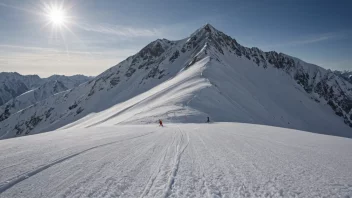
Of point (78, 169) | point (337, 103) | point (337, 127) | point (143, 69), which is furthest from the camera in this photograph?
point (337, 103)

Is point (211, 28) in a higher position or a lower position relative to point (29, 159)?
higher

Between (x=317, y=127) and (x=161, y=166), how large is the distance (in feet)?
454

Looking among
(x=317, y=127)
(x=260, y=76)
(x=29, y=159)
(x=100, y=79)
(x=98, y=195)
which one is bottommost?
(x=317, y=127)

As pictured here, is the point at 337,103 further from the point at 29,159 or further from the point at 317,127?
the point at 29,159

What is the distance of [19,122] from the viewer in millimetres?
189500

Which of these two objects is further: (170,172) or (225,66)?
(225,66)

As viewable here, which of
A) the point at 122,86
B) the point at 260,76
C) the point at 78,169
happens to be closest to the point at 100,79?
the point at 122,86

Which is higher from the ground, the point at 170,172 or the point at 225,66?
the point at 225,66

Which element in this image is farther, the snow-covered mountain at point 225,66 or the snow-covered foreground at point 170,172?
the snow-covered mountain at point 225,66

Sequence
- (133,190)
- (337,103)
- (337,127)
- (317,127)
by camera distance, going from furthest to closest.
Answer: (337,103)
(337,127)
(317,127)
(133,190)

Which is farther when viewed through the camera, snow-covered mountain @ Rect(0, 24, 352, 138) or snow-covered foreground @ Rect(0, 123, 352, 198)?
snow-covered mountain @ Rect(0, 24, 352, 138)

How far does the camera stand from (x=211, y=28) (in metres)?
142

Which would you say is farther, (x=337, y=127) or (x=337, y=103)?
(x=337, y=103)

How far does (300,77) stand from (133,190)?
215 metres
